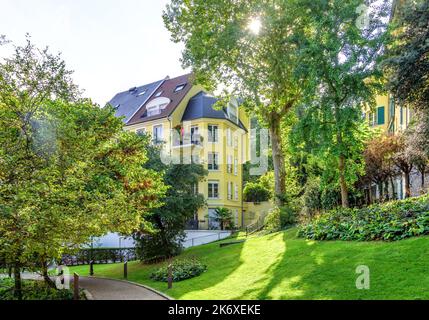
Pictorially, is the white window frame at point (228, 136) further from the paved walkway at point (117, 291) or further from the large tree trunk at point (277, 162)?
the paved walkway at point (117, 291)

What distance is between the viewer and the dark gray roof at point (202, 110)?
3719 cm

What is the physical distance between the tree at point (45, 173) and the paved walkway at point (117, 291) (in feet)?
8.50

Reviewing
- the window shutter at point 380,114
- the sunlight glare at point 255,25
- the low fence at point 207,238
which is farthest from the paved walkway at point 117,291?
the window shutter at point 380,114

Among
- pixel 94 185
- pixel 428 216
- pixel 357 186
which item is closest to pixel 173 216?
pixel 94 185

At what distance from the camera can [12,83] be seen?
1010cm

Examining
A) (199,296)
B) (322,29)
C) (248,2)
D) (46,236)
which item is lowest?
(199,296)

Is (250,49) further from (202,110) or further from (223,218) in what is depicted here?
(223,218)

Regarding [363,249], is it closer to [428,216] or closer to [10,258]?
[428,216]

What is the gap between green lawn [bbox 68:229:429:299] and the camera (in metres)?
8.31

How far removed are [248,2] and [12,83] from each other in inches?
571

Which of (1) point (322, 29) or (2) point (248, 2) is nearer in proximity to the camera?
(1) point (322, 29)

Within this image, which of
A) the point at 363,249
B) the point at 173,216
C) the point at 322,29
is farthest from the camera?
the point at 173,216
